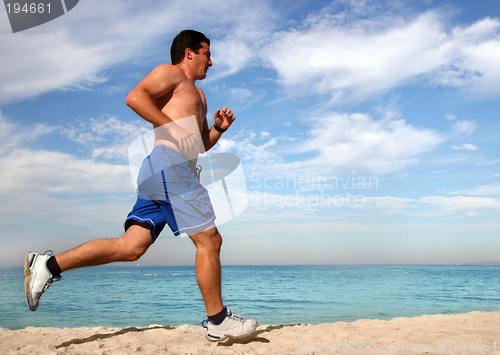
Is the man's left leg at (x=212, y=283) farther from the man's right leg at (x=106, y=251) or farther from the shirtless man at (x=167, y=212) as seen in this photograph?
the man's right leg at (x=106, y=251)

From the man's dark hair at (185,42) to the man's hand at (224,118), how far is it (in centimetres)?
51

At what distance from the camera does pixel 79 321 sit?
8891 mm

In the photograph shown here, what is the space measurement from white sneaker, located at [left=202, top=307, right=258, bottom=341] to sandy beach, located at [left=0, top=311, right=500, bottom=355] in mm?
255

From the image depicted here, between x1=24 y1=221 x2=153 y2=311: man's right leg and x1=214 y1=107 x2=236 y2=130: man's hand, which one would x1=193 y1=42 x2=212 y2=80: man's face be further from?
x1=24 y1=221 x2=153 y2=311: man's right leg

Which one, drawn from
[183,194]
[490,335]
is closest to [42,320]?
[183,194]

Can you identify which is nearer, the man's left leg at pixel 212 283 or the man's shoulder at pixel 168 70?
the man's left leg at pixel 212 283

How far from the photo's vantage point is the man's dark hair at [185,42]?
8.47 feet

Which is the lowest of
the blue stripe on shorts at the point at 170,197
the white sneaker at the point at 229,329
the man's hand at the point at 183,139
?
the white sneaker at the point at 229,329

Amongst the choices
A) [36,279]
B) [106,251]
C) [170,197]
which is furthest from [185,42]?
[36,279]

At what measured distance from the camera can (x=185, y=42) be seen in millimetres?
2586

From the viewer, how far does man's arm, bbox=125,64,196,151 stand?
2.18 metres

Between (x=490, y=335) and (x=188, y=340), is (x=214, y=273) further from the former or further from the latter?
(x=490, y=335)

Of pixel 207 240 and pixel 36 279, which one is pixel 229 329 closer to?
pixel 207 240

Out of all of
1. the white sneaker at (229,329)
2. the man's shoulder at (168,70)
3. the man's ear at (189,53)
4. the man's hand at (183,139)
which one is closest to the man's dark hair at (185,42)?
the man's ear at (189,53)
